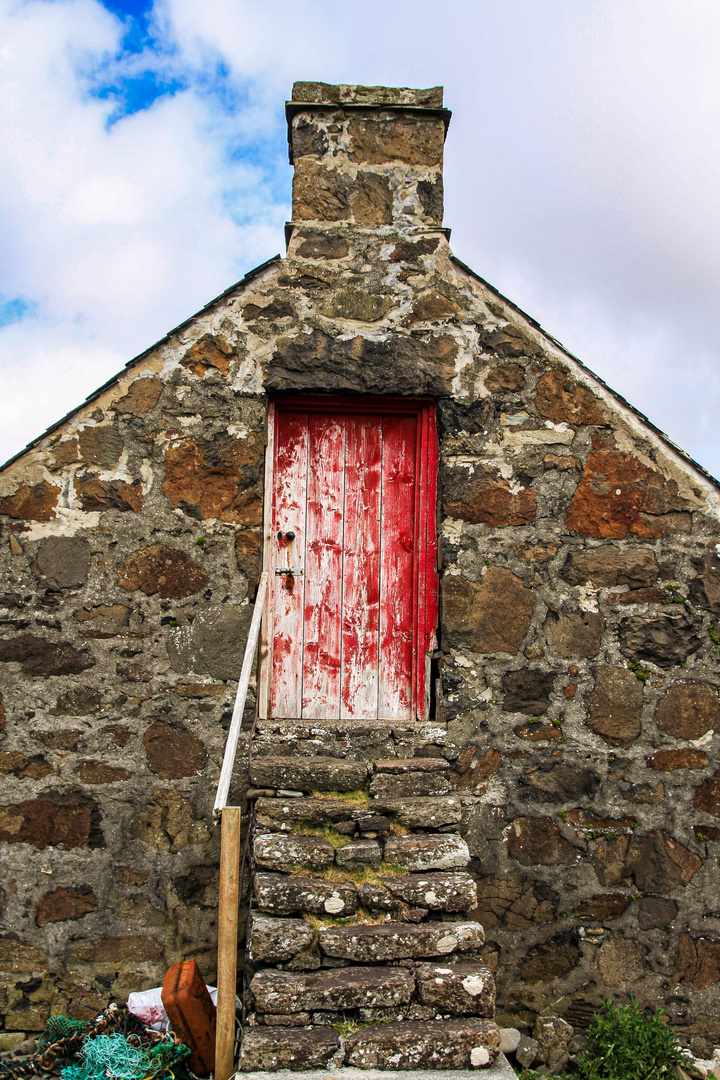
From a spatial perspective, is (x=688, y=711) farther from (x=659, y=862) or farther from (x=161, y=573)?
(x=161, y=573)

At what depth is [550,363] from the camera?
4.27 metres

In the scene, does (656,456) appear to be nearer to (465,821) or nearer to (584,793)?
(584,793)

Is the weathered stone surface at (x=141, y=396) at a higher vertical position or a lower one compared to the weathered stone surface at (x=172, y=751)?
higher

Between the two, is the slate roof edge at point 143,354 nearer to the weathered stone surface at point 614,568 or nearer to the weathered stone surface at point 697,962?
the weathered stone surface at point 614,568

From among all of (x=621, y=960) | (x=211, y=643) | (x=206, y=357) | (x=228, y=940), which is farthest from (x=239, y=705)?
(x=621, y=960)

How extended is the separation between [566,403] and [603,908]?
2668mm

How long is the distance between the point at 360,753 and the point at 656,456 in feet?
7.43

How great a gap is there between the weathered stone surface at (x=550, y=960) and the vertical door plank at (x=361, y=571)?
1434 millimetres

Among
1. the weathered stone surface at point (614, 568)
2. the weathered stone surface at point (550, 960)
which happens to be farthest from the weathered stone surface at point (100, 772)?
the weathered stone surface at point (614, 568)

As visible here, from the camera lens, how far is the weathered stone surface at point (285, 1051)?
2670 mm

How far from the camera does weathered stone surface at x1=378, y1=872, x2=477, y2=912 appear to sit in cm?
313

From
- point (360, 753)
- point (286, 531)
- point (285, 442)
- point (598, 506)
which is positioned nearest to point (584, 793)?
point (360, 753)

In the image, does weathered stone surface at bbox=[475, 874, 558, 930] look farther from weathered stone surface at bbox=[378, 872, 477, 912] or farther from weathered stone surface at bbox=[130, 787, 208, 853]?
weathered stone surface at bbox=[130, 787, 208, 853]

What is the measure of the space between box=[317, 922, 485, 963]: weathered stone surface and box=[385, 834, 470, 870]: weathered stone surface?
0.87 feet
